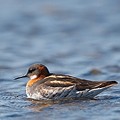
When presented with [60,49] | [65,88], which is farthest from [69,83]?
[60,49]

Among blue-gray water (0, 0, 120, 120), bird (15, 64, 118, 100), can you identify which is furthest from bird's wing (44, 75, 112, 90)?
blue-gray water (0, 0, 120, 120)

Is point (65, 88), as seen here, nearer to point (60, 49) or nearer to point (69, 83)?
point (69, 83)

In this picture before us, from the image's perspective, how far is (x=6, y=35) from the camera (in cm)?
3011

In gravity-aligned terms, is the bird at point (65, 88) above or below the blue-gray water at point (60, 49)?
below

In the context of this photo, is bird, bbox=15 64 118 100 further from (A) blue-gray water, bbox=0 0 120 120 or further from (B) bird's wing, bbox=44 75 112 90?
(A) blue-gray water, bbox=0 0 120 120

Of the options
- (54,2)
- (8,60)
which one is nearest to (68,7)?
(54,2)

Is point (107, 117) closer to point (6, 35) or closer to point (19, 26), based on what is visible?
point (6, 35)

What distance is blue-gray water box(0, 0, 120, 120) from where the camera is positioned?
54.9ft

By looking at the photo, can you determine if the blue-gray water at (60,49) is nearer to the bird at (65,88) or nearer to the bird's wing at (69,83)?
the bird at (65,88)

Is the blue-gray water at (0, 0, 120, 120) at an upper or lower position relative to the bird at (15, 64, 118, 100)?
upper

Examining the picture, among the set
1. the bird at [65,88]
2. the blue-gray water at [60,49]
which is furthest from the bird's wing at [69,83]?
the blue-gray water at [60,49]

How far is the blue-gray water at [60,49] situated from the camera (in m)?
16.7

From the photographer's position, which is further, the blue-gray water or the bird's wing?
the bird's wing

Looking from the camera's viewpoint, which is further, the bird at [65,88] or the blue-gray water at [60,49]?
the bird at [65,88]
